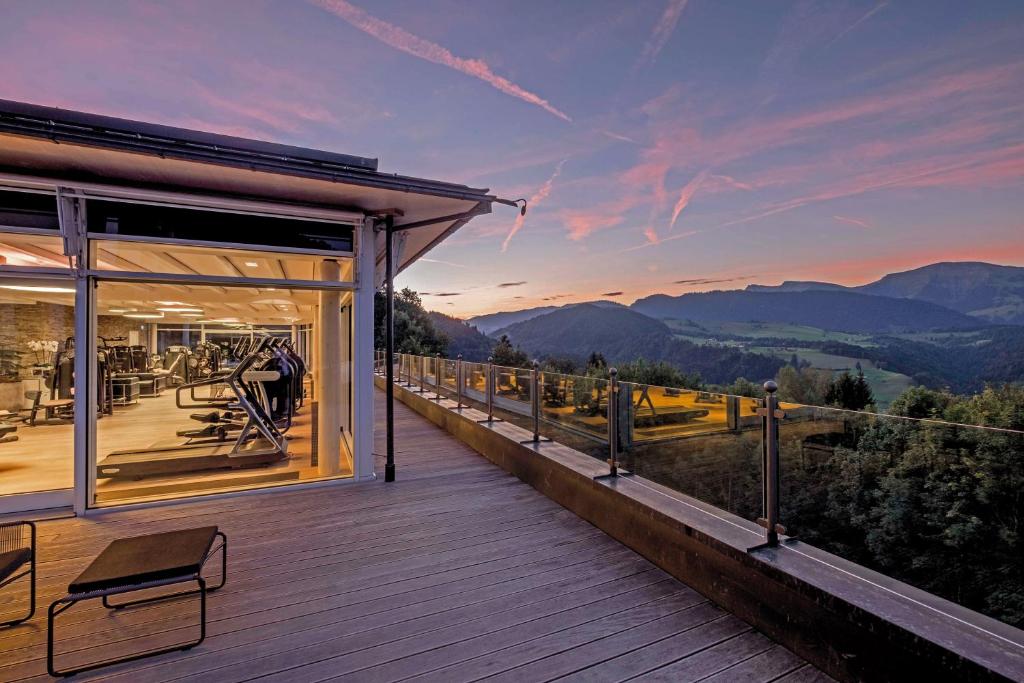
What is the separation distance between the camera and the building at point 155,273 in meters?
3.82

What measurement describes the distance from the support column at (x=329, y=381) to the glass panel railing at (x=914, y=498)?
16.0 ft

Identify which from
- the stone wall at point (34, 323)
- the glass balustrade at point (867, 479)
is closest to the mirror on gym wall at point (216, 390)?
the stone wall at point (34, 323)

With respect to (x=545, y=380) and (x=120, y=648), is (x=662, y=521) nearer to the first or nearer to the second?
(x=545, y=380)

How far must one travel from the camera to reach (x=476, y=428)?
662 centimetres

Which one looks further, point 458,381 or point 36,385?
point 458,381

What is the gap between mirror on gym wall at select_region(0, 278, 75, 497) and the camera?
414cm

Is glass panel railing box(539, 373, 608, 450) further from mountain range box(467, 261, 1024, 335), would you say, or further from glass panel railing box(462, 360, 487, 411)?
mountain range box(467, 261, 1024, 335)

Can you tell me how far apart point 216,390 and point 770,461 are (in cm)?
776

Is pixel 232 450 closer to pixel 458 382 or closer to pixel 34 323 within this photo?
pixel 34 323

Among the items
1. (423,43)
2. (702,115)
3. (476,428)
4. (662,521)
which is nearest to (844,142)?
(702,115)

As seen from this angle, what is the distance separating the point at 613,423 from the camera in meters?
3.87

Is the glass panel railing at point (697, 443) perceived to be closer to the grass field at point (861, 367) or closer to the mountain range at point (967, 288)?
the grass field at point (861, 367)

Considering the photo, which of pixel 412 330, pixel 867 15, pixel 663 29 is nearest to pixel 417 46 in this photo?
pixel 663 29

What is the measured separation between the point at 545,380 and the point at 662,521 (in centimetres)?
227
